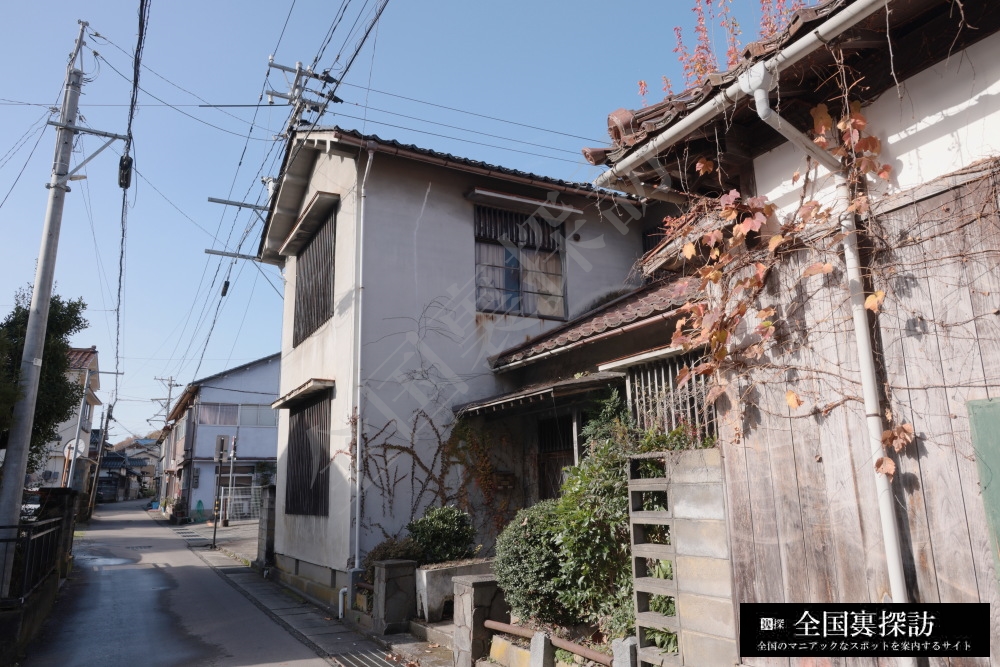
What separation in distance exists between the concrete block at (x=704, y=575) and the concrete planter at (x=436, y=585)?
15.9ft

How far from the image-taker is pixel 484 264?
512 inches

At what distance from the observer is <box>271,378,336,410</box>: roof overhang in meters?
12.2

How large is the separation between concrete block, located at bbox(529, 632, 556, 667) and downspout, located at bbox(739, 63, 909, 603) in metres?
3.56

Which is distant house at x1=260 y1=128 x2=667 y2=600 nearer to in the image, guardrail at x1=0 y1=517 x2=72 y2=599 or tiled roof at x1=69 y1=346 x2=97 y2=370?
guardrail at x1=0 y1=517 x2=72 y2=599

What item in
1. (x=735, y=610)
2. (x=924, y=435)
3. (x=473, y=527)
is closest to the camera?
(x=924, y=435)

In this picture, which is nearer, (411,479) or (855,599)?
(855,599)

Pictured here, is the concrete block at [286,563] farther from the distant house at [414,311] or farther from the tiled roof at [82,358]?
the tiled roof at [82,358]

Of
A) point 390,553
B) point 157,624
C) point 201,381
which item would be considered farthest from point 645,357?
point 201,381

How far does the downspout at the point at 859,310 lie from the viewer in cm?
358

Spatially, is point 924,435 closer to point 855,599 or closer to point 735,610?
point 855,599

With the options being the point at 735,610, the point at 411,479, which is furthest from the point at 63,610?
the point at 735,610

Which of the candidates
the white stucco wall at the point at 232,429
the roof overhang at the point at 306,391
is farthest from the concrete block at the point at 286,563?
the white stucco wall at the point at 232,429

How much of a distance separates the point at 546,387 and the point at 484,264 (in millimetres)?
4164

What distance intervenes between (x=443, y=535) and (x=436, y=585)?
0.92 metres
